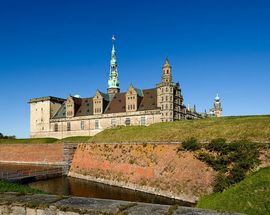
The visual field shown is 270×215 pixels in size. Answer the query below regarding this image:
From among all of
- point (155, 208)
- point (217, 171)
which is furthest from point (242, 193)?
point (155, 208)

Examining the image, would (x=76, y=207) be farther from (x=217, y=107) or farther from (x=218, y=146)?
(x=217, y=107)

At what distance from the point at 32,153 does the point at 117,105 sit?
20872 mm

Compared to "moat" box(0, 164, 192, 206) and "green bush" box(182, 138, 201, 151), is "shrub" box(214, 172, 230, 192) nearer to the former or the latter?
"moat" box(0, 164, 192, 206)

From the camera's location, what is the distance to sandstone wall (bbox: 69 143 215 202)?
82.9 feet

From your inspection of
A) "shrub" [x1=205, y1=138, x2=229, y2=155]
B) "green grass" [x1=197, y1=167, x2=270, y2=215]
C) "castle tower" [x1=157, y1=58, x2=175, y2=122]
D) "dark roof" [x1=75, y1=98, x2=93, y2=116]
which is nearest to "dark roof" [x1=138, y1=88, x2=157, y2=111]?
"castle tower" [x1=157, y1=58, x2=175, y2=122]

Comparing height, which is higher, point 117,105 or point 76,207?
point 117,105

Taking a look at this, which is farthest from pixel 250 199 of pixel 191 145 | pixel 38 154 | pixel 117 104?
pixel 117 104

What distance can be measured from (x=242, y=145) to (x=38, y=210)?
776 inches

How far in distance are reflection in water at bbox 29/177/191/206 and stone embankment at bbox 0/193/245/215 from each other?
17.2 meters

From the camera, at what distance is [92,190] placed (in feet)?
99.2

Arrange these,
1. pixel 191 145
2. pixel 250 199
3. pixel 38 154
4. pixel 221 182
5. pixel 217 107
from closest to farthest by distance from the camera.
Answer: pixel 250 199 < pixel 221 182 < pixel 191 145 < pixel 38 154 < pixel 217 107

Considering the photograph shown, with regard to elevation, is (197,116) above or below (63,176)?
above

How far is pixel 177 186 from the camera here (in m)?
26.3

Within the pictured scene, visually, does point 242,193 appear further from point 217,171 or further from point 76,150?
point 76,150
